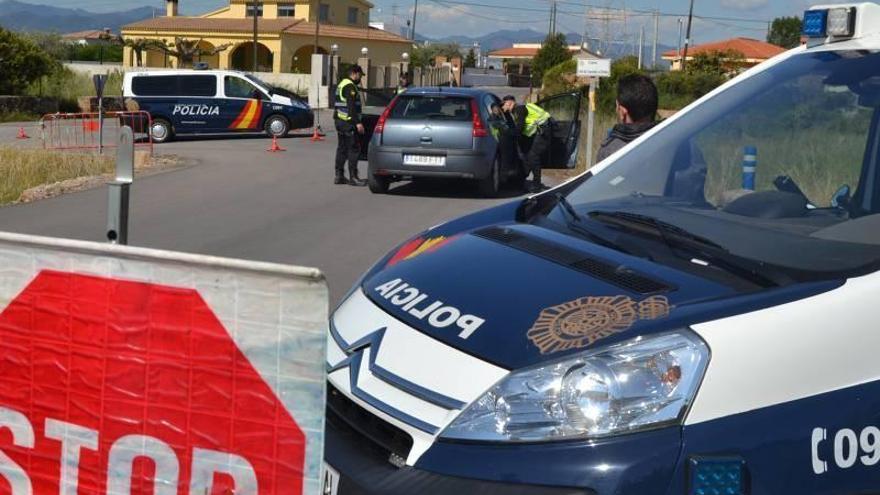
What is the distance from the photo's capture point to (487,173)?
A: 15656mm

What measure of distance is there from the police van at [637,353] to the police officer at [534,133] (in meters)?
12.6

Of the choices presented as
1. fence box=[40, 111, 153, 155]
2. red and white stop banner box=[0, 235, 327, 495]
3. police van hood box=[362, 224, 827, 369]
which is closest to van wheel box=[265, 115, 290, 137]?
fence box=[40, 111, 153, 155]

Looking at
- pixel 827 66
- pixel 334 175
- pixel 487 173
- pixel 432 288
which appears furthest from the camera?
pixel 334 175

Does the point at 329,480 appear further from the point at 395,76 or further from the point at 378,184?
the point at 395,76

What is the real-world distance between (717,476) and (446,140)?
43.4ft

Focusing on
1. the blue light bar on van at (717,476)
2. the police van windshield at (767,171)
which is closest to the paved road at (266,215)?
the police van windshield at (767,171)

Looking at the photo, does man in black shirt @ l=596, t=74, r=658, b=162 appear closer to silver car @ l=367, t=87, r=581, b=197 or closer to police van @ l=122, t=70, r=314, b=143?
silver car @ l=367, t=87, r=581, b=197

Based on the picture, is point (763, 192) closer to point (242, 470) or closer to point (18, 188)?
point (242, 470)

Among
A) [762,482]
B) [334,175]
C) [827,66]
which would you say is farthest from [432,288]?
[334,175]

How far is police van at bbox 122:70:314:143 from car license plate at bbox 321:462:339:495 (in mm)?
27646

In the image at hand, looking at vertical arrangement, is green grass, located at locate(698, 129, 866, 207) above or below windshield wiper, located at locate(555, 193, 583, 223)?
above

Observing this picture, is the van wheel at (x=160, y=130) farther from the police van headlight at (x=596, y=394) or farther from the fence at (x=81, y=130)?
the police van headlight at (x=596, y=394)

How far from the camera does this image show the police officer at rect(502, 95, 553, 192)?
16297mm

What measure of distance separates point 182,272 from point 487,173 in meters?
12.9
